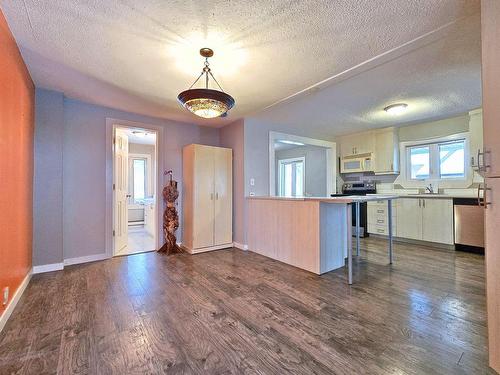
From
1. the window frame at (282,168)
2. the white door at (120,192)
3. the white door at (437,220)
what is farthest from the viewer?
the window frame at (282,168)

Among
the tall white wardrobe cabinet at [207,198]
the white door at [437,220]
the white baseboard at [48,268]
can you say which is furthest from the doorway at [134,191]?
the white door at [437,220]

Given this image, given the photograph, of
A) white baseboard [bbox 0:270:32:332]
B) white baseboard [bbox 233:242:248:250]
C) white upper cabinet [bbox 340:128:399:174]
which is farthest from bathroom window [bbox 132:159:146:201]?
white upper cabinet [bbox 340:128:399:174]

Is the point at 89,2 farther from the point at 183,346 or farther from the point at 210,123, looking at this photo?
the point at 210,123

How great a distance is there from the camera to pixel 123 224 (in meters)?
4.12

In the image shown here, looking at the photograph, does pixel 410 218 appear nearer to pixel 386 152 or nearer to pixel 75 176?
pixel 386 152

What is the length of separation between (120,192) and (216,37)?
3124 millimetres

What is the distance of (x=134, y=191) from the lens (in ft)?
23.1

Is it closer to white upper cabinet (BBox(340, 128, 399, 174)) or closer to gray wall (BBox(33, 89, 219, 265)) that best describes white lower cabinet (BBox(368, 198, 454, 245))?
white upper cabinet (BBox(340, 128, 399, 174))

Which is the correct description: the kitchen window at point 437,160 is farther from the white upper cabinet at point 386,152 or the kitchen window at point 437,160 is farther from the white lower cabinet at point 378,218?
the white lower cabinet at point 378,218

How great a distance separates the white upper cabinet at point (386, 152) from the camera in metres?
4.84

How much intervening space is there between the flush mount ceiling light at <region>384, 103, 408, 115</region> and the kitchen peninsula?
→ 4.90 ft

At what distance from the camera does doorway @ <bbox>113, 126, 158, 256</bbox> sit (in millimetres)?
3844

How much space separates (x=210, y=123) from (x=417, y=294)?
4.00 m

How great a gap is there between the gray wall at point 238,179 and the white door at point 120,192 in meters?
1.92
